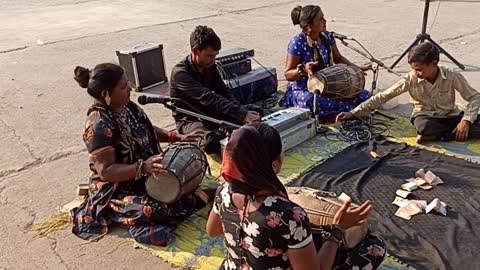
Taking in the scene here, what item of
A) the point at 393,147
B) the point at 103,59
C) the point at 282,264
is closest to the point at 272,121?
the point at 393,147

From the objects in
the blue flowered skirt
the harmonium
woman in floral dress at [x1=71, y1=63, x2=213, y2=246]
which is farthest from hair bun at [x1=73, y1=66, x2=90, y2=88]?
the blue flowered skirt

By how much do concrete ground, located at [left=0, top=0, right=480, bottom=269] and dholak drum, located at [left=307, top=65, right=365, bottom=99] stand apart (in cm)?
77

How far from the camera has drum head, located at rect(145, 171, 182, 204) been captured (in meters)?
3.30

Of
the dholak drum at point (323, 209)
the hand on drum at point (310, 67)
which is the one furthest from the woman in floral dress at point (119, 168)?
the hand on drum at point (310, 67)

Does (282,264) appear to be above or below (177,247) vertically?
above

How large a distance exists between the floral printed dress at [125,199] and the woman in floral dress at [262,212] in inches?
49.2

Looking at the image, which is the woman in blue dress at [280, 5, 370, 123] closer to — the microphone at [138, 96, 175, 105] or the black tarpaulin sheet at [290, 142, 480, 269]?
the black tarpaulin sheet at [290, 142, 480, 269]

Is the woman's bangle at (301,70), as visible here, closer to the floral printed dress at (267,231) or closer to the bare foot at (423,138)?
the bare foot at (423,138)

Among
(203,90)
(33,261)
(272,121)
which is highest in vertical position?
(203,90)

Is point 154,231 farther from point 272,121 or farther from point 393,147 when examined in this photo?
point 393,147

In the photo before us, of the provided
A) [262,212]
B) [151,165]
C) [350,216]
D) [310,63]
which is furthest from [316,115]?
[262,212]

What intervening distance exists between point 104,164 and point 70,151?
1.66 meters

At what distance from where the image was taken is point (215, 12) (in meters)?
10.8

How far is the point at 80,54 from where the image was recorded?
26.0ft
